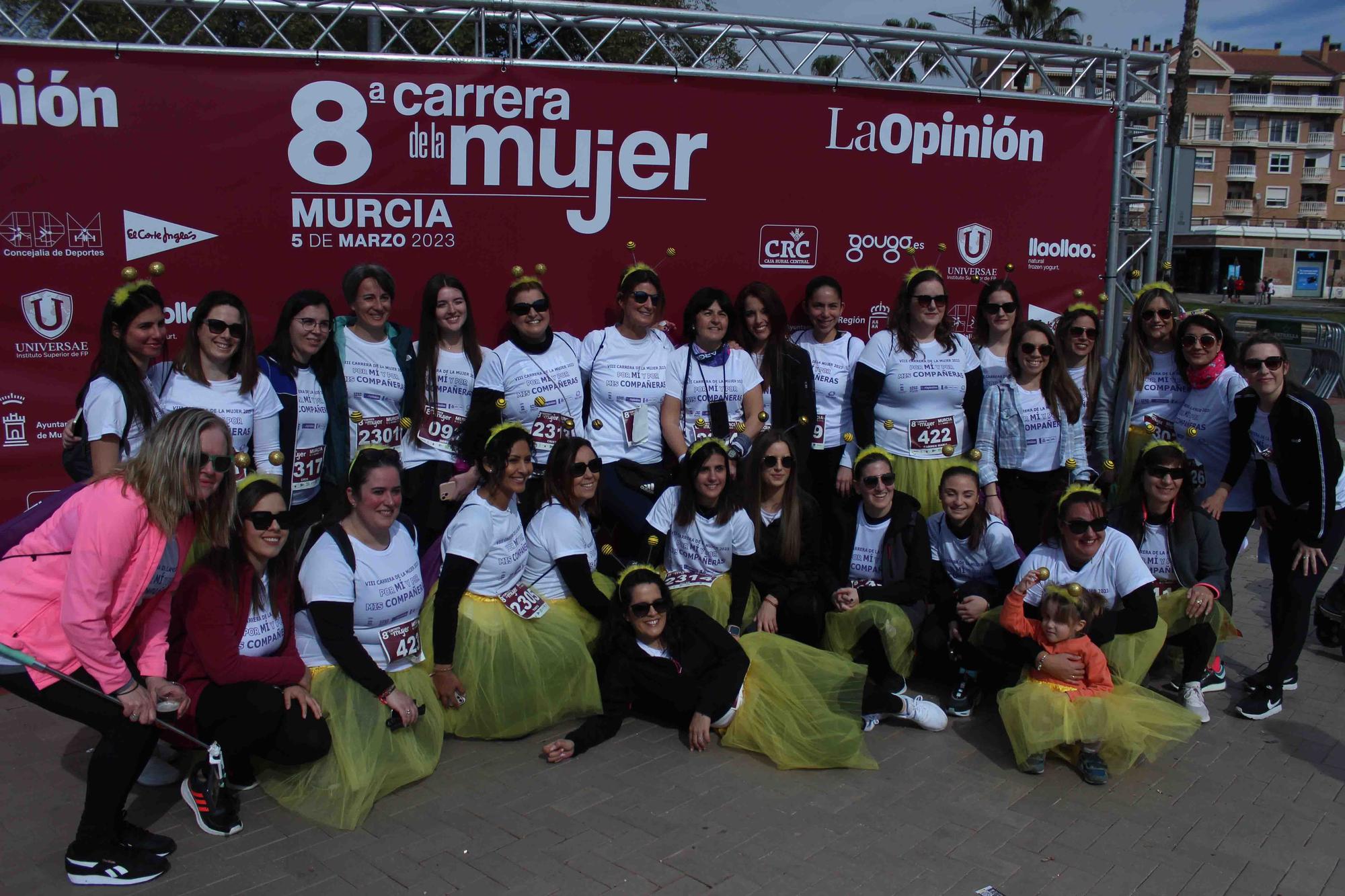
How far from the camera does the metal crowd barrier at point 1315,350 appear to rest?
14023 millimetres

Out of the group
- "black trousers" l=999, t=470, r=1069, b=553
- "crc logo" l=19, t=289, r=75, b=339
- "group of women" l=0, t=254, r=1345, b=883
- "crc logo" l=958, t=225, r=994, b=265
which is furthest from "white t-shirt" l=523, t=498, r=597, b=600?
"crc logo" l=958, t=225, r=994, b=265

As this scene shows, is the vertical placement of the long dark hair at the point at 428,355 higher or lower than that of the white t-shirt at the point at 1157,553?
higher

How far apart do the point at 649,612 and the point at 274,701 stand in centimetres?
153

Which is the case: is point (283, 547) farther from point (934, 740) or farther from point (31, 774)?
point (934, 740)

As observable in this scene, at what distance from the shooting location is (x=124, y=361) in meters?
4.22

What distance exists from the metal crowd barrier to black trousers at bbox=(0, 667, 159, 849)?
12491 mm

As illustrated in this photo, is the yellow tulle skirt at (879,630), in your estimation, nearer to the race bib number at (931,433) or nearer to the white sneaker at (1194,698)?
the race bib number at (931,433)

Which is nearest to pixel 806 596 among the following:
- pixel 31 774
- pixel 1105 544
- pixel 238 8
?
pixel 1105 544

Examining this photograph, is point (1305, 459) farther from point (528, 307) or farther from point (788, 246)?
point (528, 307)

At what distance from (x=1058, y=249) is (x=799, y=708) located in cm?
427

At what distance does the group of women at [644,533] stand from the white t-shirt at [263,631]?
0.01 metres

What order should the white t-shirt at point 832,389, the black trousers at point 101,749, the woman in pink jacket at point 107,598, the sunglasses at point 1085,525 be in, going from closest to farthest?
the woman in pink jacket at point 107,598, the black trousers at point 101,749, the sunglasses at point 1085,525, the white t-shirt at point 832,389

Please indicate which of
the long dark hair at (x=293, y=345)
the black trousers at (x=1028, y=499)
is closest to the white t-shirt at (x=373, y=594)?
the long dark hair at (x=293, y=345)

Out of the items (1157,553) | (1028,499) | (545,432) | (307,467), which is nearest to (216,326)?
(307,467)
